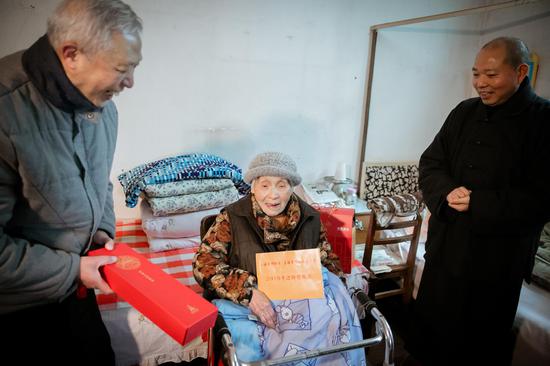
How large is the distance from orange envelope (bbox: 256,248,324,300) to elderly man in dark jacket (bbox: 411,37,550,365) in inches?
27.8

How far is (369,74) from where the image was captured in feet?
9.67

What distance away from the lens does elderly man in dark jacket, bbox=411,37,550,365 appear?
1.44m

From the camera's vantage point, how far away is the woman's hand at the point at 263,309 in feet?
4.23

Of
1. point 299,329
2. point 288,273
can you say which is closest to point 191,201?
point 288,273

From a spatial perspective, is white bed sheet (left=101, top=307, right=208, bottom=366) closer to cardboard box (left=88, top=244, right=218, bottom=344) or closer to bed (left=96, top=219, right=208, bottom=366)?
bed (left=96, top=219, right=208, bottom=366)

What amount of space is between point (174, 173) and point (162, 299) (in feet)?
4.41

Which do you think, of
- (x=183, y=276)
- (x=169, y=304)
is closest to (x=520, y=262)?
(x=169, y=304)

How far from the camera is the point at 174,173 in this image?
7.22 feet

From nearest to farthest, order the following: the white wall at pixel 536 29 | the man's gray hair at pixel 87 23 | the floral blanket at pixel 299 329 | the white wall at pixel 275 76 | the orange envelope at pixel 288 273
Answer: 1. the man's gray hair at pixel 87 23
2. the floral blanket at pixel 299 329
3. the orange envelope at pixel 288 273
4. the white wall at pixel 275 76
5. the white wall at pixel 536 29

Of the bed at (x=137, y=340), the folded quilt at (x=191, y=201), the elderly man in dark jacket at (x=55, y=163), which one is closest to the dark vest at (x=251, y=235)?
the bed at (x=137, y=340)

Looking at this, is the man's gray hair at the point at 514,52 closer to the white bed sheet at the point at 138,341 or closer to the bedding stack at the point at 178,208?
the bedding stack at the point at 178,208

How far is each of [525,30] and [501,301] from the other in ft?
8.13

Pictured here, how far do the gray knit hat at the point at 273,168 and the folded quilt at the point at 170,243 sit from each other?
2.94ft

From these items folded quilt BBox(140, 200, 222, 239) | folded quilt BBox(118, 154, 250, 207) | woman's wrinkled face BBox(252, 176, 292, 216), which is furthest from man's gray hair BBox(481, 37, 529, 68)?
folded quilt BBox(140, 200, 222, 239)
